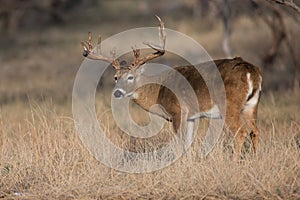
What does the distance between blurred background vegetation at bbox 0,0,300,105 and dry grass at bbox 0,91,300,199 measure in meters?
2.09

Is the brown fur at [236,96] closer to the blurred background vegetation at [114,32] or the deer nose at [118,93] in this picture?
the deer nose at [118,93]

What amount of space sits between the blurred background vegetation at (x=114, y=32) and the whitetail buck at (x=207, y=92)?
1.09 m

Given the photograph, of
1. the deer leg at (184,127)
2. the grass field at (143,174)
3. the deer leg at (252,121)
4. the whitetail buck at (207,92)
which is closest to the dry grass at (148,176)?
the grass field at (143,174)

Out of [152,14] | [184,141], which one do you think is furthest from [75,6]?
[184,141]

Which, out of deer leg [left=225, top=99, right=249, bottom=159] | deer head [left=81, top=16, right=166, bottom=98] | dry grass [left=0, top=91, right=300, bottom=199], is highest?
deer head [left=81, top=16, right=166, bottom=98]

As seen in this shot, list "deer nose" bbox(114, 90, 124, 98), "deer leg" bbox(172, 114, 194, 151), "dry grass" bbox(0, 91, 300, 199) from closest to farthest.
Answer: "dry grass" bbox(0, 91, 300, 199)
"deer leg" bbox(172, 114, 194, 151)
"deer nose" bbox(114, 90, 124, 98)

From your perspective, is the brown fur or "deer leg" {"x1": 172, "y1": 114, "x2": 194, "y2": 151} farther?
"deer leg" {"x1": 172, "y1": 114, "x2": 194, "y2": 151}

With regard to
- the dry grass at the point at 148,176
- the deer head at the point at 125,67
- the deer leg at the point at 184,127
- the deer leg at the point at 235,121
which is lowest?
the dry grass at the point at 148,176

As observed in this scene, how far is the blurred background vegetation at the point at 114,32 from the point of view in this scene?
65.5 feet

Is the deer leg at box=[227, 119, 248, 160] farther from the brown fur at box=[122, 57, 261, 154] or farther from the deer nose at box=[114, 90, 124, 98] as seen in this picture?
the deer nose at box=[114, 90, 124, 98]

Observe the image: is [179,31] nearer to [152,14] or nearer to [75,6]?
[152,14]

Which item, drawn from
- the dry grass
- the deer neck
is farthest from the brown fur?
the deer neck

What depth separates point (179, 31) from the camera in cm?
3359

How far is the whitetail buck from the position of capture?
9.67 metres
